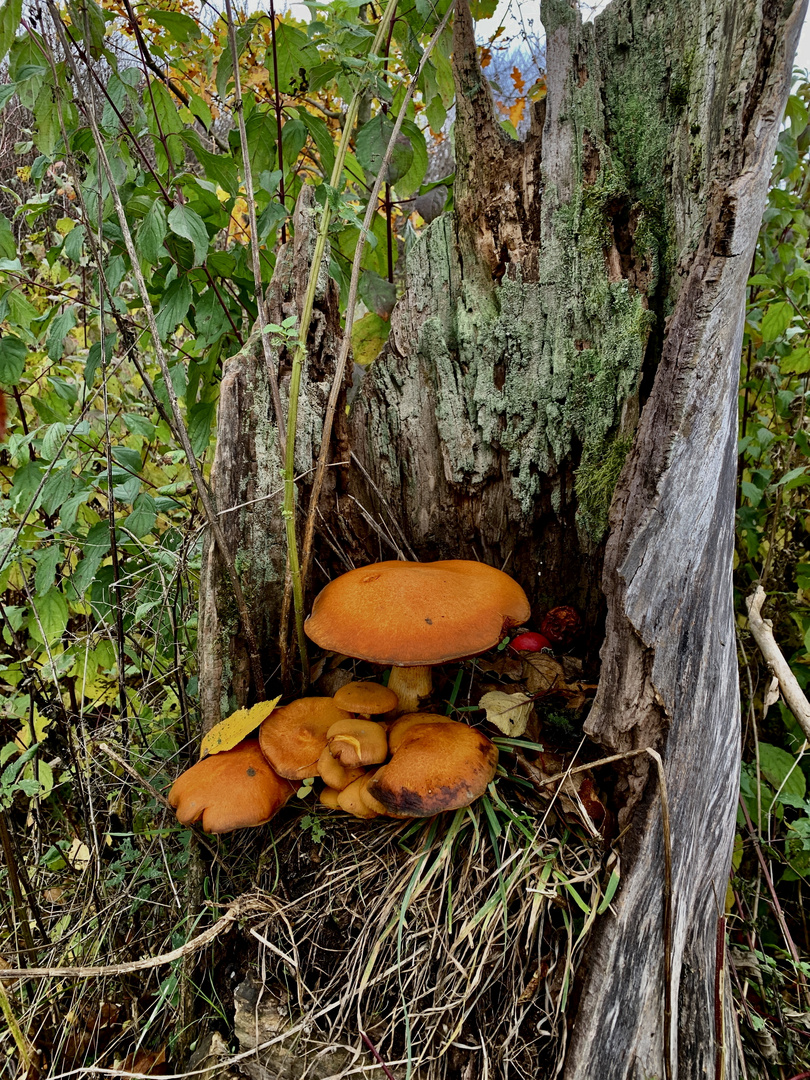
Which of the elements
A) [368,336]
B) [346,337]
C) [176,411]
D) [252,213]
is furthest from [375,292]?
[176,411]

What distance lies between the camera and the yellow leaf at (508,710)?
178 cm

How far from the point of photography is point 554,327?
2.06 meters

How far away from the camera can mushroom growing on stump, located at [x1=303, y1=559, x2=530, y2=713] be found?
1.59 m

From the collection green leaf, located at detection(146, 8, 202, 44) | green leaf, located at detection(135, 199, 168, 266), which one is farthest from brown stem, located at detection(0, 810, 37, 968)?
green leaf, located at detection(146, 8, 202, 44)

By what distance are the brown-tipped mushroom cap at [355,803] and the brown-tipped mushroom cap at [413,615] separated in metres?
0.40

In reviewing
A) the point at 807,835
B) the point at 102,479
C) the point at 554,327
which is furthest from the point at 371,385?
the point at 807,835

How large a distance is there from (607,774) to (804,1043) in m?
1.26

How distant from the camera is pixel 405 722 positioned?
182cm

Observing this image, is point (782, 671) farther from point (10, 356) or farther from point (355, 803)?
point (10, 356)

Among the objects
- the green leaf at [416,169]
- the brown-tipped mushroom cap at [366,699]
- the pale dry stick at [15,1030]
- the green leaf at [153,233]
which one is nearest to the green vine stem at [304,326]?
the brown-tipped mushroom cap at [366,699]

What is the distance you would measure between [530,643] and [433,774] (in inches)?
22.9

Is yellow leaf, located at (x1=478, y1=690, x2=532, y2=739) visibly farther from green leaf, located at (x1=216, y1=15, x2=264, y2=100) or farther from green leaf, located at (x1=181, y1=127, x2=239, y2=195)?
green leaf, located at (x1=216, y1=15, x2=264, y2=100)

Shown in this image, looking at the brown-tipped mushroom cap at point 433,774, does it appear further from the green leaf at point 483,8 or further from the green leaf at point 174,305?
the green leaf at point 483,8

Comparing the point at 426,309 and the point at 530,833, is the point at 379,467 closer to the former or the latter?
the point at 426,309
